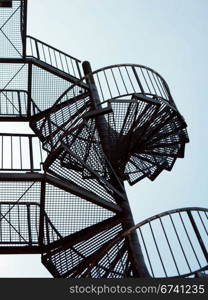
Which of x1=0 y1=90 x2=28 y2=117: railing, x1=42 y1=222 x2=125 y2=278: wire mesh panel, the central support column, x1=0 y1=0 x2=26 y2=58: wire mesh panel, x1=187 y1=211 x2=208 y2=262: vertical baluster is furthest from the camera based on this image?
x1=0 y1=90 x2=28 y2=117: railing

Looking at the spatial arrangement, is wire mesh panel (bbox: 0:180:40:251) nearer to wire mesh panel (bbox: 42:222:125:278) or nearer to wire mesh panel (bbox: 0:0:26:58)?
wire mesh panel (bbox: 42:222:125:278)

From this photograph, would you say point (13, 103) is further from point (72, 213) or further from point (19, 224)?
point (72, 213)

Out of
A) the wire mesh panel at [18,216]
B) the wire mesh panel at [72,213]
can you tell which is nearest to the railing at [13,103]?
the wire mesh panel at [18,216]

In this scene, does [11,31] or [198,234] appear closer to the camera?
[198,234]

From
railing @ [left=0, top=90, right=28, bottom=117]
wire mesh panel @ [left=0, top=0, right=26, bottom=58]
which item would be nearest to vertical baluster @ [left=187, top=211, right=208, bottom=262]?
railing @ [left=0, top=90, right=28, bottom=117]

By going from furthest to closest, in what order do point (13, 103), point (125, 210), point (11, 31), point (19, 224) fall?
1. point (13, 103)
2. point (11, 31)
3. point (125, 210)
4. point (19, 224)

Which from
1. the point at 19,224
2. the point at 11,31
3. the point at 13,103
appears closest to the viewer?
the point at 19,224

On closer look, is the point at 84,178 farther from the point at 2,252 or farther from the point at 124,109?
the point at 2,252

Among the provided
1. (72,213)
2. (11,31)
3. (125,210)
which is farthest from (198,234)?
(11,31)

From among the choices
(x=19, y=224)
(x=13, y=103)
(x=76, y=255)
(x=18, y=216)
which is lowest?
(x=76, y=255)

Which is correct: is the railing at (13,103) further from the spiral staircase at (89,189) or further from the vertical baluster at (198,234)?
the vertical baluster at (198,234)

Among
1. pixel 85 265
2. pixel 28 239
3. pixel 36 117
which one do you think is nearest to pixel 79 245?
pixel 85 265

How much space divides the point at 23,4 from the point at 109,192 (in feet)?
17.9

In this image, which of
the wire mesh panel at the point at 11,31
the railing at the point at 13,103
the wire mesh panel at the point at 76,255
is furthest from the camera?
the railing at the point at 13,103
